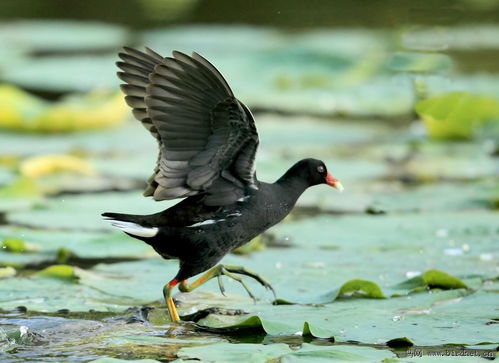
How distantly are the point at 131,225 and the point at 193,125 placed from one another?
1.69 ft

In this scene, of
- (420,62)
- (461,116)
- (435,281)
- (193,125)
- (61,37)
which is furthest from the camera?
(61,37)

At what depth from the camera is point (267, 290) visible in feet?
17.6

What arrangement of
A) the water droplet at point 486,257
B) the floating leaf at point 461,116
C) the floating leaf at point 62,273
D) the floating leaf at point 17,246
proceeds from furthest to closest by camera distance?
the floating leaf at point 461,116 < the floating leaf at point 17,246 < the water droplet at point 486,257 < the floating leaf at point 62,273

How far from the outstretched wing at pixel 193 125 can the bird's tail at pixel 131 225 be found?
0.16m

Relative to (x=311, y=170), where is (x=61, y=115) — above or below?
above

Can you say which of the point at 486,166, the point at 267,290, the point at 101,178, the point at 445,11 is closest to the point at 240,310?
the point at 267,290

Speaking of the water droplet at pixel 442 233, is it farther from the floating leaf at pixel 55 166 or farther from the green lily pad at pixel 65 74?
the green lily pad at pixel 65 74

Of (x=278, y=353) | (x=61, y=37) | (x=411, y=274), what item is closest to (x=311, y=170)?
(x=411, y=274)

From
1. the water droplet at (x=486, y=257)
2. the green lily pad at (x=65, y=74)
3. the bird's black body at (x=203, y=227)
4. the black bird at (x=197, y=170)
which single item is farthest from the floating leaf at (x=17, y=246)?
the green lily pad at (x=65, y=74)

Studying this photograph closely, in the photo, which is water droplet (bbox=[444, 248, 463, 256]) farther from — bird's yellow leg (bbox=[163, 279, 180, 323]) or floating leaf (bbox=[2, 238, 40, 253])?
floating leaf (bbox=[2, 238, 40, 253])

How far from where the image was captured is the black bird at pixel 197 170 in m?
4.65

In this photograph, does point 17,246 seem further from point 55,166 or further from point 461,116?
point 461,116

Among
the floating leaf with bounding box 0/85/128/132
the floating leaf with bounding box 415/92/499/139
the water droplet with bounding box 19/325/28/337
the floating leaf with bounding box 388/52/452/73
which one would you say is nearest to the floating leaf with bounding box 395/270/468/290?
the water droplet with bounding box 19/325/28/337

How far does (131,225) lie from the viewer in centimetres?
486
